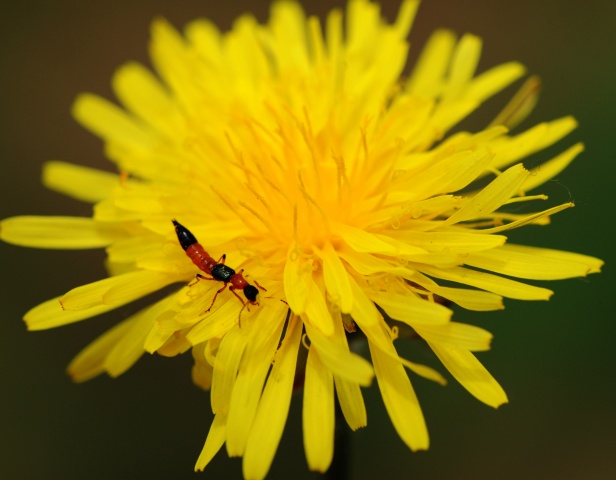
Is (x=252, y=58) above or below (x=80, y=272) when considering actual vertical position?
above

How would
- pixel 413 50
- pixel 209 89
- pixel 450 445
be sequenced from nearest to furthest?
pixel 209 89 → pixel 450 445 → pixel 413 50

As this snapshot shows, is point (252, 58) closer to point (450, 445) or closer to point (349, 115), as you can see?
point (349, 115)

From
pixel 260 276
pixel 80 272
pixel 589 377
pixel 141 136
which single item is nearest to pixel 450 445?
pixel 589 377

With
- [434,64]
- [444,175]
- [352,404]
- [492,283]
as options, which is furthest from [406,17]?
[352,404]

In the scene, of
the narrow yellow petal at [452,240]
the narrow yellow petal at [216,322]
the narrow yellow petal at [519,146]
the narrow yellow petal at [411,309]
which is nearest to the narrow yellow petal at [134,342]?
the narrow yellow petal at [216,322]

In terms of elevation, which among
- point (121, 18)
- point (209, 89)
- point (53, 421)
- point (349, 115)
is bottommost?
point (53, 421)

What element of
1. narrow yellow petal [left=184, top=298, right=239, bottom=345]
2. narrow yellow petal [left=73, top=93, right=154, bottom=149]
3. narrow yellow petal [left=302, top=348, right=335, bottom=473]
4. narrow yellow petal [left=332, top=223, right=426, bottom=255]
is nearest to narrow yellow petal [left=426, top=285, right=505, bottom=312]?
narrow yellow petal [left=332, top=223, right=426, bottom=255]

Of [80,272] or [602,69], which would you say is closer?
[602,69]

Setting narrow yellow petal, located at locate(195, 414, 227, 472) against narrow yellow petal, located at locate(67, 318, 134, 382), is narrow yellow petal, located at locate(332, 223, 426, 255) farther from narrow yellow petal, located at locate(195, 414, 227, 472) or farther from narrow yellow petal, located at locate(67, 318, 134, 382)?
narrow yellow petal, located at locate(67, 318, 134, 382)
